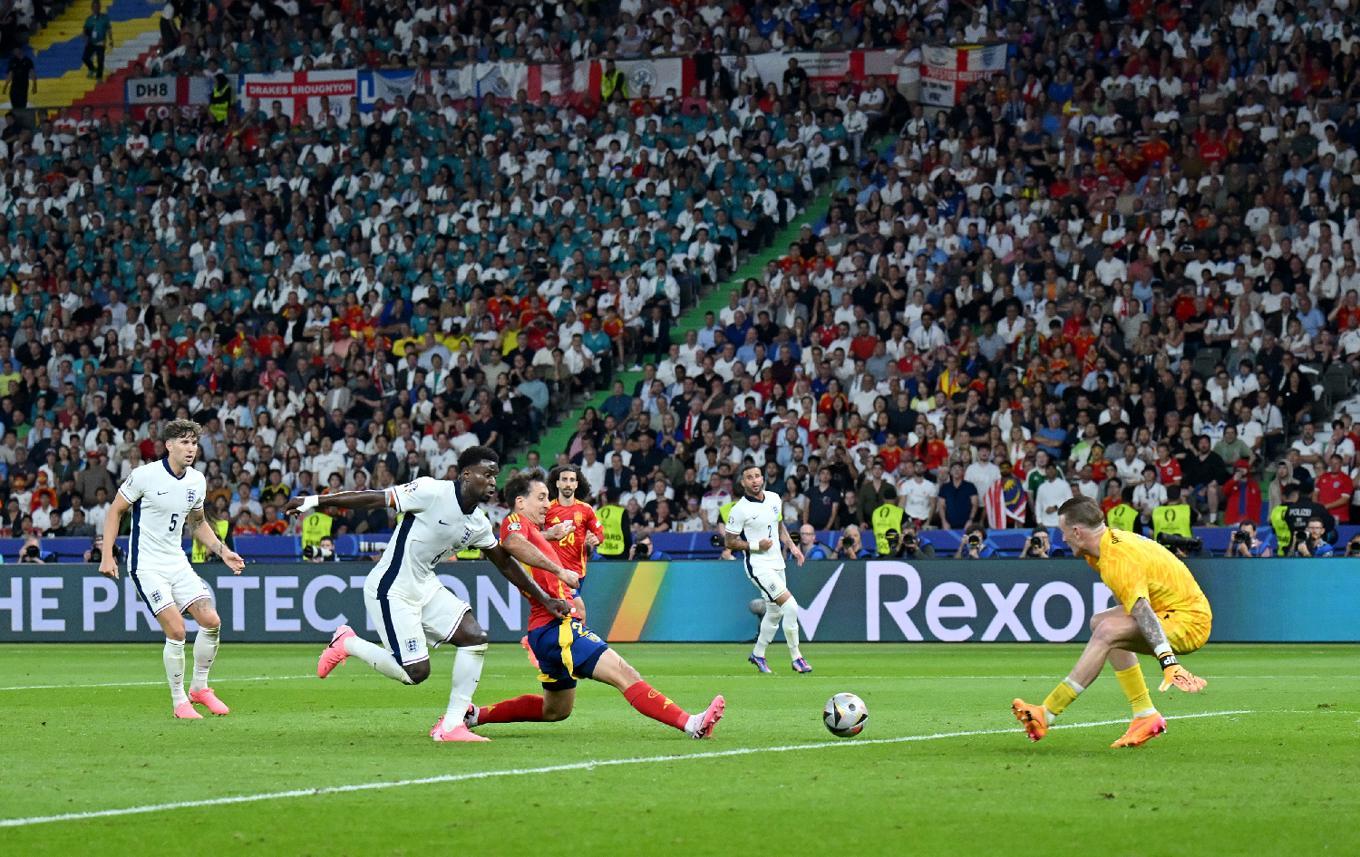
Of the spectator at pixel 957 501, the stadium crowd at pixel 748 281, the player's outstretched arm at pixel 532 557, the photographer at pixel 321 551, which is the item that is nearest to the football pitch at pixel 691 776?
the player's outstretched arm at pixel 532 557

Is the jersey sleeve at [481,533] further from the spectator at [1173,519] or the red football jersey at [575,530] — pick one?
the spectator at [1173,519]

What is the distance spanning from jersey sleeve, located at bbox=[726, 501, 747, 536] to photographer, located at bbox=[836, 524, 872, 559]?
4628 millimetres

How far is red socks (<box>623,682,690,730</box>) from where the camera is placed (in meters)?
12.2

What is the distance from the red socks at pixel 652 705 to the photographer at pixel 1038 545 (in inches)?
563

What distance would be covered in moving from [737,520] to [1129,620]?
1088 centimetres

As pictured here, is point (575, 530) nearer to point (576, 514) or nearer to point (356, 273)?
point (576, 514)

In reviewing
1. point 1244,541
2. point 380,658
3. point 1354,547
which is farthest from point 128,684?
point 1354,547

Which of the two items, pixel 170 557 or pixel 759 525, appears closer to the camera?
pixel 170 557

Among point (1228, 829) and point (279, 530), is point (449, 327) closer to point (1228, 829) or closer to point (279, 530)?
point (279, 530)

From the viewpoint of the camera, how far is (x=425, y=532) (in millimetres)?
13016

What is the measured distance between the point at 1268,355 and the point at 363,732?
17.6 m

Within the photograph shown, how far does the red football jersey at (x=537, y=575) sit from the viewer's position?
41.5 feet

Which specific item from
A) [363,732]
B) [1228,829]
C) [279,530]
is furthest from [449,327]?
[1228,829]

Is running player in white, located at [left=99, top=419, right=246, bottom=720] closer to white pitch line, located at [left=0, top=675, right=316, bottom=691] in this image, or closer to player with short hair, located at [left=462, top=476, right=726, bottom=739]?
player with short hair, located at [left=462, top=476, right=726, bottom=739]
